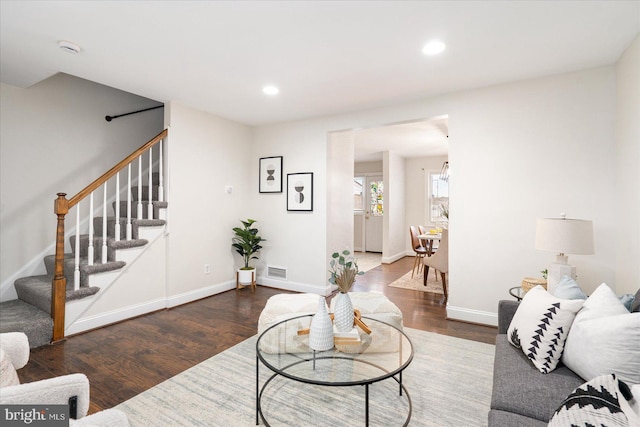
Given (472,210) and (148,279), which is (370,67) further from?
(148,279)

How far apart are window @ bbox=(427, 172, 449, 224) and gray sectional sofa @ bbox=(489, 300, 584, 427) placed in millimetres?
6582

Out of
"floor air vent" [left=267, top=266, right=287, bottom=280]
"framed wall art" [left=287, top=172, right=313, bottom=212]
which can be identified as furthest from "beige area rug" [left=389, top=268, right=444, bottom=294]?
"framed wall art" [left=287, top=172, right=313, bottom=212]

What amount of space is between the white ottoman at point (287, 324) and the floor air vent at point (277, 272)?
1.78m

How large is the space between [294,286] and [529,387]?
11.6ft

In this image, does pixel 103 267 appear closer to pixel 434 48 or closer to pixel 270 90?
pixel 270 90

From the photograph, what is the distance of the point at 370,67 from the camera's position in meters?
2.86

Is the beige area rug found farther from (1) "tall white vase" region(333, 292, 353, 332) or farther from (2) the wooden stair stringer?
(2) the wooden stair stringer

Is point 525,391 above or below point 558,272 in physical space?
below

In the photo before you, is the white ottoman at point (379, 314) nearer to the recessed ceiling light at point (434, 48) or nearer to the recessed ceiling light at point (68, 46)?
the recessed ceiling light at point (434, 48)

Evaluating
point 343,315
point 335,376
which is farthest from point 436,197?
point 335,376

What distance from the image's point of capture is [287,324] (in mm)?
2275

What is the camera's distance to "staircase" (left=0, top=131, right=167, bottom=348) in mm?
2775

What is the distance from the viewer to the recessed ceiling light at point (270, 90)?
133 inches

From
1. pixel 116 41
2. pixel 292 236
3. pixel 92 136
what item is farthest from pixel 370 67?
pixel 92 136
